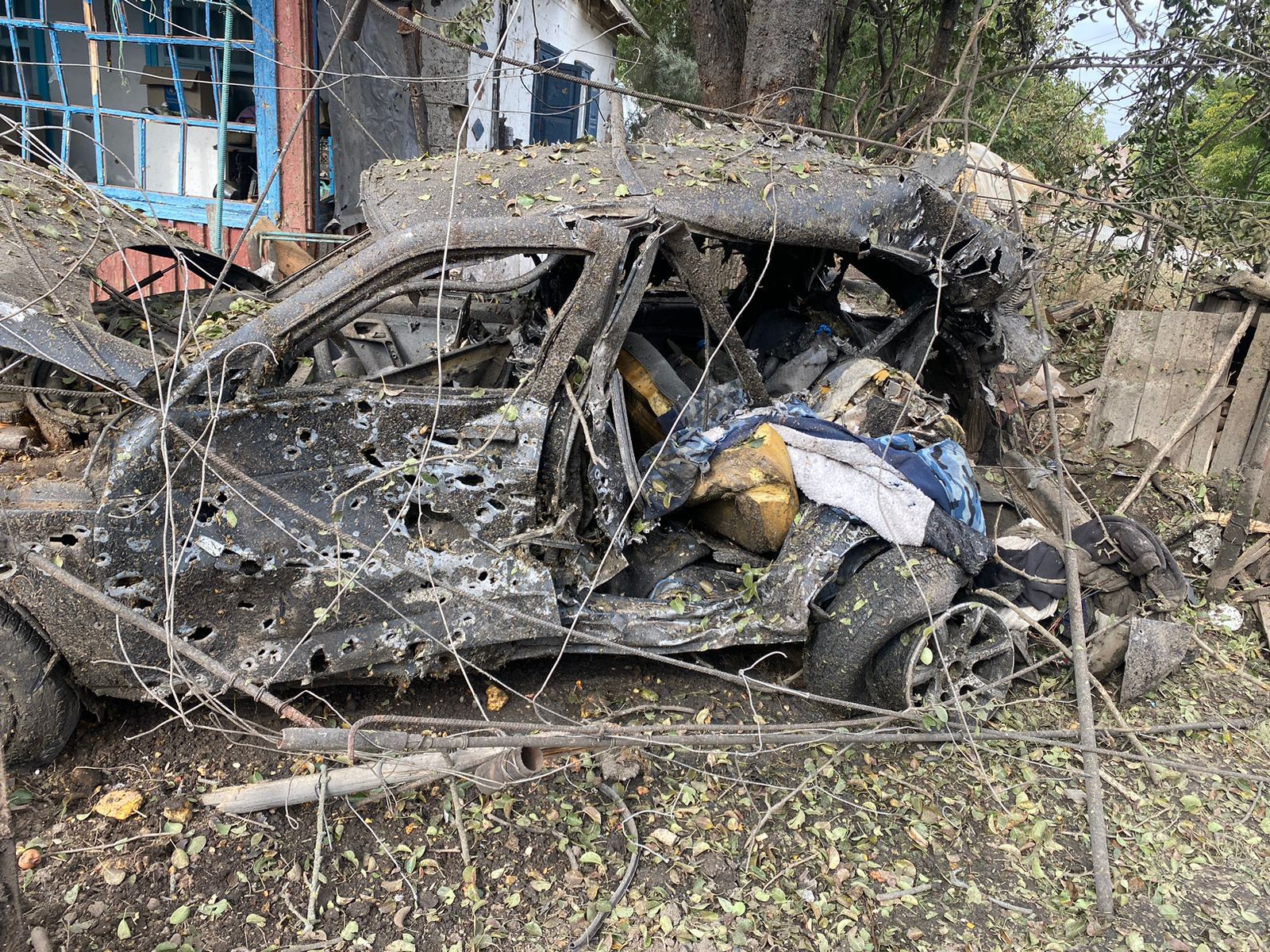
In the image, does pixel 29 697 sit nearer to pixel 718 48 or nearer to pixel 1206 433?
pixel 718 48

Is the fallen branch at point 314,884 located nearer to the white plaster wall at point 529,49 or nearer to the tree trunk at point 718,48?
the white plaster wall at point 529,49

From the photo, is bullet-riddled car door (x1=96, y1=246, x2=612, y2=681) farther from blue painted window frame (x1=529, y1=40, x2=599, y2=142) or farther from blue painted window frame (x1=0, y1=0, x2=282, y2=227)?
blue painted window frame (x1=529, y1=40, x2=599, y2=142)

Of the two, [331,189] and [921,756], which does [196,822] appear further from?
[331,189]

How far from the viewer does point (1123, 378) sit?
592 centimetres

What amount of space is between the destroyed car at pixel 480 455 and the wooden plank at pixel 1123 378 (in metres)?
2.40

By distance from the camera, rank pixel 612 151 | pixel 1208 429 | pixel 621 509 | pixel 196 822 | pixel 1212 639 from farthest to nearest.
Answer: pixel 1208 429
pixel 1212 639
pixel 612 151
pixel 621 509
pixel 196 822

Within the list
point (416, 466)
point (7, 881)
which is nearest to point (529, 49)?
point (416, 466)

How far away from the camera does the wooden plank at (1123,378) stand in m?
5.84

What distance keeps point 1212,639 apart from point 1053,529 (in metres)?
1.01

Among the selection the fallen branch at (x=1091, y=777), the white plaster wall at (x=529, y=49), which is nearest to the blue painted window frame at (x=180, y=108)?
the white plaster wall at (x=529, y=49)

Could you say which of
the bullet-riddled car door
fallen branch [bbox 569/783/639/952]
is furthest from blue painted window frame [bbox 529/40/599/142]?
fallen branch [bbox 569/783/639/952]

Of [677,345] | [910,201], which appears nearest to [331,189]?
[677,345]

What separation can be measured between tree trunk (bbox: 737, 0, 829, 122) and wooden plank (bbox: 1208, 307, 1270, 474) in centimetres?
343

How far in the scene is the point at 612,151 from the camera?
3.62 metres
